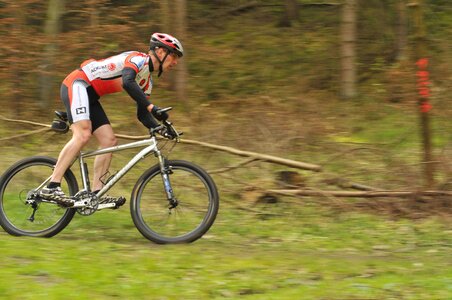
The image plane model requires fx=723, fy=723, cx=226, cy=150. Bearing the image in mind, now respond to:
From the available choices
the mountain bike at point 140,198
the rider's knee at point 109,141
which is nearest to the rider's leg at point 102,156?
the rider's knee at point 109,141

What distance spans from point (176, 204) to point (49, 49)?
8.60m

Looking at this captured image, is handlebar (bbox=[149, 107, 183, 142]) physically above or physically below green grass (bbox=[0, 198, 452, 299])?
above

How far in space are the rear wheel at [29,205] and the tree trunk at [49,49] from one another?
7690 mm

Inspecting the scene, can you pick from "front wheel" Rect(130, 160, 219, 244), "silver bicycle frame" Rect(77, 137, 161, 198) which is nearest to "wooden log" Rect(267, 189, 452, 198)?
"front wheel" Rect(130, 160, 219, 244)

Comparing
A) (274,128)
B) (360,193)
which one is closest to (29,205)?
(360,193)

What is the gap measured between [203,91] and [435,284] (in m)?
12.5

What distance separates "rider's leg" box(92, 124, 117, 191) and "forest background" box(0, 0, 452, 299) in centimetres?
65

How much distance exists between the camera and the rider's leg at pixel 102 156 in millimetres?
7844

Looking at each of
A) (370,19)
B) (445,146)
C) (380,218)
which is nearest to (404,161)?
(445,146)

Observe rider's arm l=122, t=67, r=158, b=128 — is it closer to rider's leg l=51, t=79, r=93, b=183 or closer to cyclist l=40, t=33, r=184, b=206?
cyclist l=40, t=33, r=184, b=206

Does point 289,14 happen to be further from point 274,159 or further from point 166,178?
point 166,178

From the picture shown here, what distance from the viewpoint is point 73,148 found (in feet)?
24.9

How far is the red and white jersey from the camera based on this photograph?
7438mm

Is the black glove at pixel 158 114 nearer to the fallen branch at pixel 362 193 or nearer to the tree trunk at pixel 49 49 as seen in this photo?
the fallen branch at pixel 362 193
